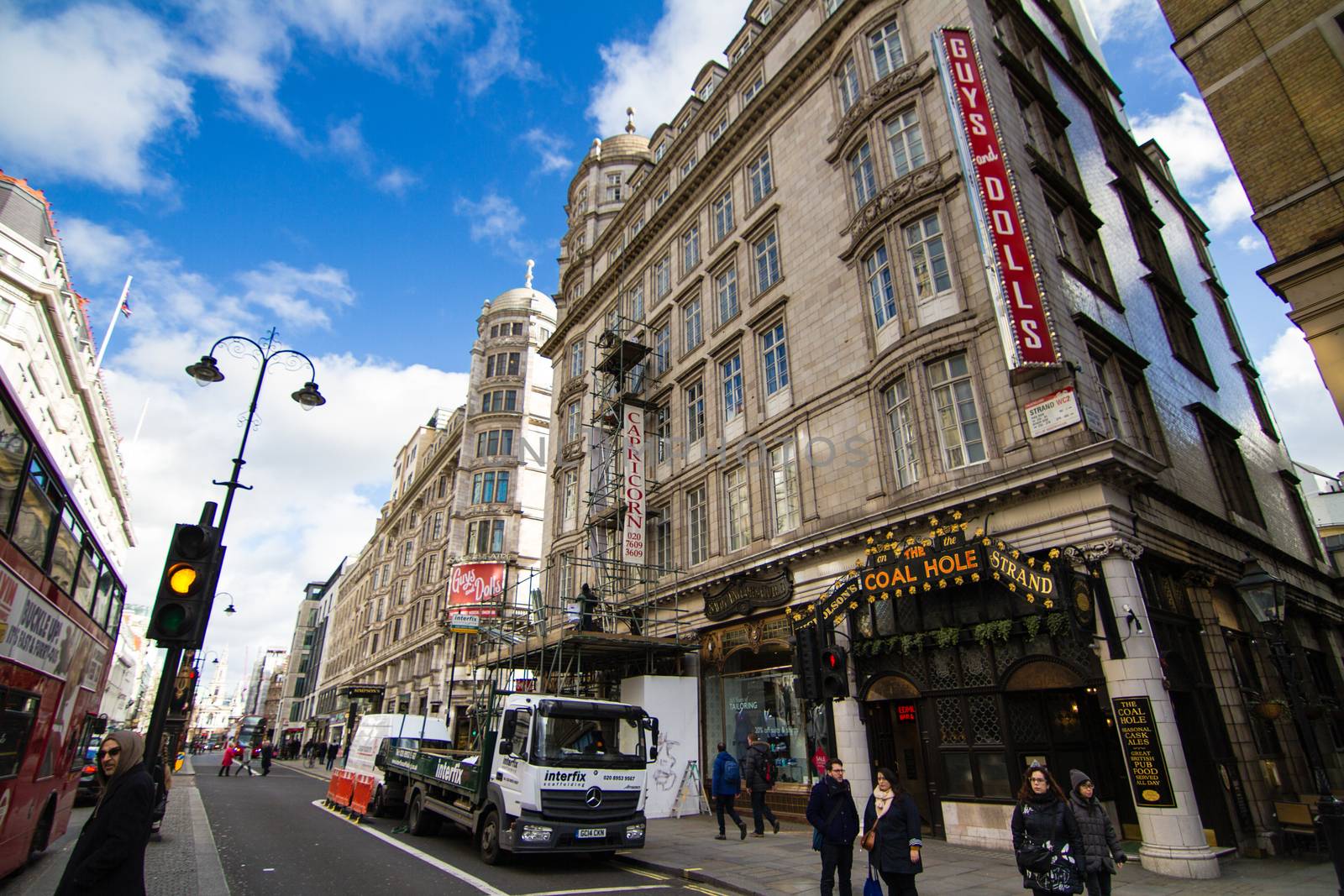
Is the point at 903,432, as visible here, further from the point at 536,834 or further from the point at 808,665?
the point at 536,834

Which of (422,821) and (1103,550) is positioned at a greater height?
(1103,550)

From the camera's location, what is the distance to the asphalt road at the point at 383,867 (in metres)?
8.84

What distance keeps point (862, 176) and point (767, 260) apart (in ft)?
13.9

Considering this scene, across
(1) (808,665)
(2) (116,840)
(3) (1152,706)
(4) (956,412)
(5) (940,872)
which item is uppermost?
(4) (956,412)

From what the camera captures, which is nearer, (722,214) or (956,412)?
(956,412)

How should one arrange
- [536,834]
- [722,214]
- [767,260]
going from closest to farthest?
[536,834] < [767,260] < [722,214]

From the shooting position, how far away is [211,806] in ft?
62.3

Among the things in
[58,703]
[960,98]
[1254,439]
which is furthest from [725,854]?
[1254,439]

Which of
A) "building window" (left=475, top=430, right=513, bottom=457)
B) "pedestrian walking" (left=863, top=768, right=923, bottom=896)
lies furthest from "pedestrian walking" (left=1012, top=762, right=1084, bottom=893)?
"building window" (left=475, top=430, right=513, bottom=457)

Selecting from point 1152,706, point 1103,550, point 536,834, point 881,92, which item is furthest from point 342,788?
point 881,92

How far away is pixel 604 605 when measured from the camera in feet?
66.6

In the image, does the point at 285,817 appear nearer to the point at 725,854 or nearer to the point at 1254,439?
the point at 725,854

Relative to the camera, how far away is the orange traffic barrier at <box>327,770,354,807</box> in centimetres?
1761

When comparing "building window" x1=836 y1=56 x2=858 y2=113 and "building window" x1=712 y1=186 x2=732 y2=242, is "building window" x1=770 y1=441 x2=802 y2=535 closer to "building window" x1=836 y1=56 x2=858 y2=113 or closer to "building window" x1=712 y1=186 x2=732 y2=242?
"building window" x1=712 y1=186 x2=732 y2=242
